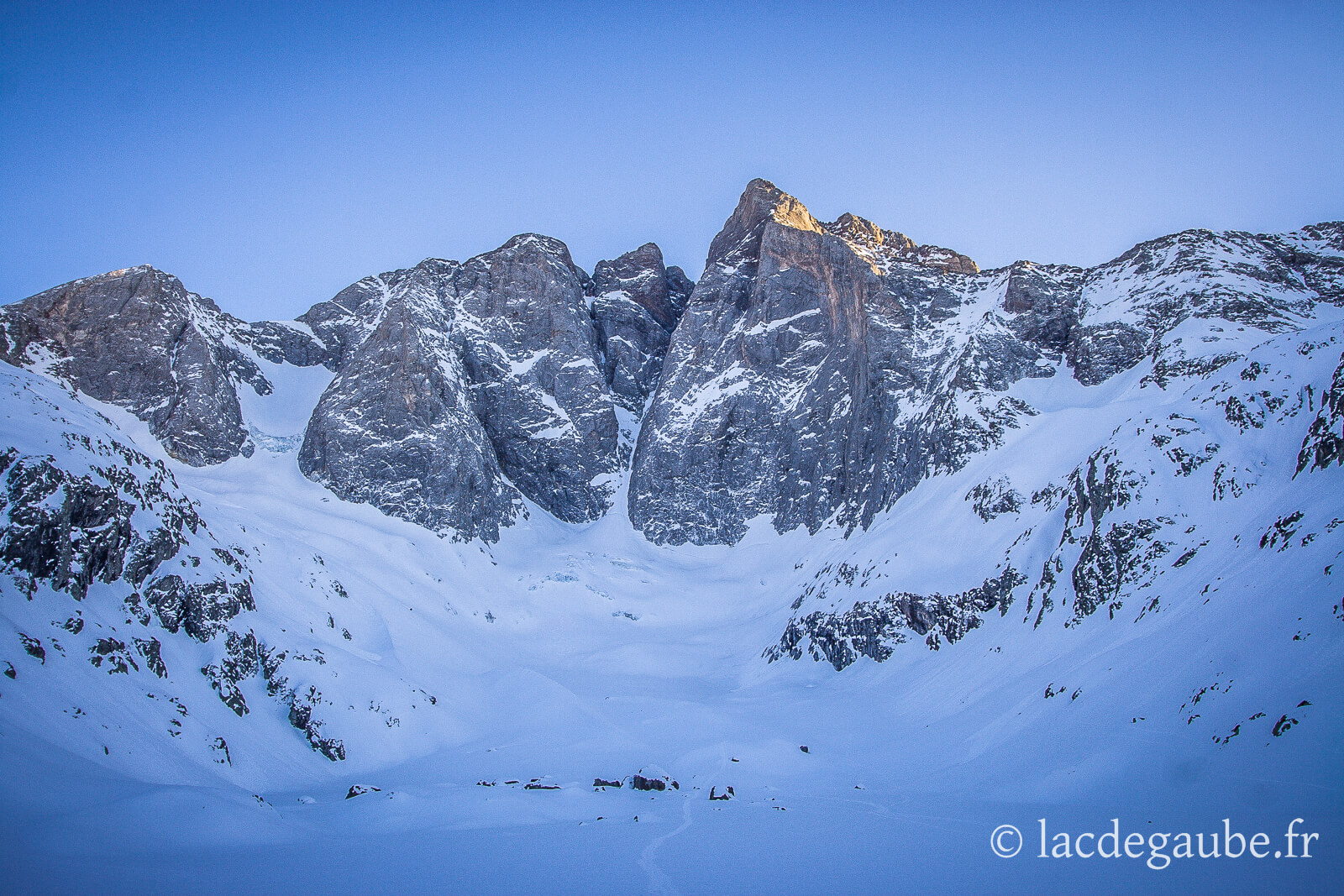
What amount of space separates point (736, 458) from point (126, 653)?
70020 mm

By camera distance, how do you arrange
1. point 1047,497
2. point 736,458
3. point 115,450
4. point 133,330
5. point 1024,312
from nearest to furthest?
point 115,450 < point 1047,497 < point 1024,312 < point 133,330 < point 736,458

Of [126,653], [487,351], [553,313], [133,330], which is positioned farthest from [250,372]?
[126,653]

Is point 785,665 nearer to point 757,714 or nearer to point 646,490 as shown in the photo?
point 757,714

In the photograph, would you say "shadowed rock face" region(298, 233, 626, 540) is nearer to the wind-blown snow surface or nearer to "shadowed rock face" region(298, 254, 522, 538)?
"shadowed rock face" region(298, 254, 522, 538)

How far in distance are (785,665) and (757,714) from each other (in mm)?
10946

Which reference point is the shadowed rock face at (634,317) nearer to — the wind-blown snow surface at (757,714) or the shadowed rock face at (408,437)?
the shadowed rock face at (408,437)

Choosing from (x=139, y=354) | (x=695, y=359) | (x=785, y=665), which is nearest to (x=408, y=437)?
(x=139, y=354)

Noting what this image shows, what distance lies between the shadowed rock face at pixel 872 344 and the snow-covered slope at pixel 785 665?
2.76 feet

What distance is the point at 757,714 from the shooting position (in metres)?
46.4

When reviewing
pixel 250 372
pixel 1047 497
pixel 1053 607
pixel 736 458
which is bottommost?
pixel 1053 607

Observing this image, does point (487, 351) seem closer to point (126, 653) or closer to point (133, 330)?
point (133, 330)

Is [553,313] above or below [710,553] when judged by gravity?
above

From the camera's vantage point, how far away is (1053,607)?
3888 cm

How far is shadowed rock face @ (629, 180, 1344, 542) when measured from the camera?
199ft
